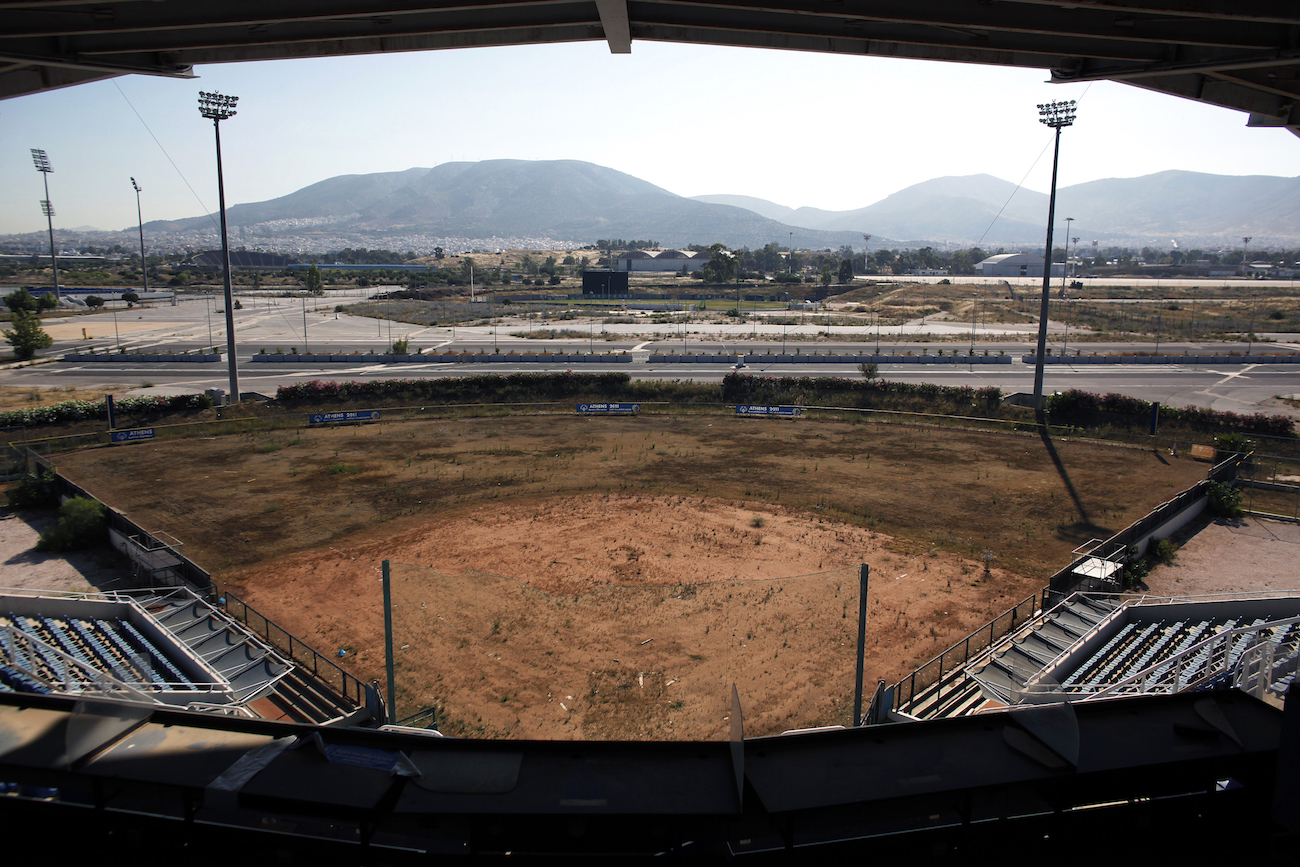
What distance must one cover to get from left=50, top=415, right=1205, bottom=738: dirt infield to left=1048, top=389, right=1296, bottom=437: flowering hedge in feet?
16.2

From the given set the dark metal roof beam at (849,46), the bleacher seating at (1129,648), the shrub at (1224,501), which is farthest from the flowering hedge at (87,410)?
the shrub at (1224,501)

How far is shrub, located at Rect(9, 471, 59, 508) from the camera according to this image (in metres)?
25.6

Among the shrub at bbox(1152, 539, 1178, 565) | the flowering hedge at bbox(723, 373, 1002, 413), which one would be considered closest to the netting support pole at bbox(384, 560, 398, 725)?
the shrub at bbox(1152, 539, 1178, 565)

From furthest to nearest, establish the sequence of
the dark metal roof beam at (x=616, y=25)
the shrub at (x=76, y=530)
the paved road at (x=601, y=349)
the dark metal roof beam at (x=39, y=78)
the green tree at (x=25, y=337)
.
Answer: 1. the green tree at (x=25, y=337)
2. the paved road at (x=601, y=349)
3. the shrub at (x=76, y=530)
4. the dark metal roof beam at (x=39, y=78)
5. the dark metal roof beam at (x=616, y=25)

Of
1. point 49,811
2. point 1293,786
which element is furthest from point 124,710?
point 1293,786

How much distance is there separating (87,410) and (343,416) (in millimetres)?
13561

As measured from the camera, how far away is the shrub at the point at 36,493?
25.6 meters

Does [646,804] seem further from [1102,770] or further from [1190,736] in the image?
[1190,736]

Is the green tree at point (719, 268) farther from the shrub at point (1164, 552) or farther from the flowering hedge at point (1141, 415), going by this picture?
the shrub at point (1164, 552)

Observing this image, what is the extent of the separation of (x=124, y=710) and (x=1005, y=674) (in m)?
14.5

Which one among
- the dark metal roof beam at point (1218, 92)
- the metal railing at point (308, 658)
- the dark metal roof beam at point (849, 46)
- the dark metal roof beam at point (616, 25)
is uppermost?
the dark metal roof beam at point (849, 46)

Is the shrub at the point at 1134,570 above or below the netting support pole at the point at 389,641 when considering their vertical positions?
below

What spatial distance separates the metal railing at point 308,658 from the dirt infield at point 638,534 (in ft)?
1.54

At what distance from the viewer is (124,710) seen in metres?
4.88
